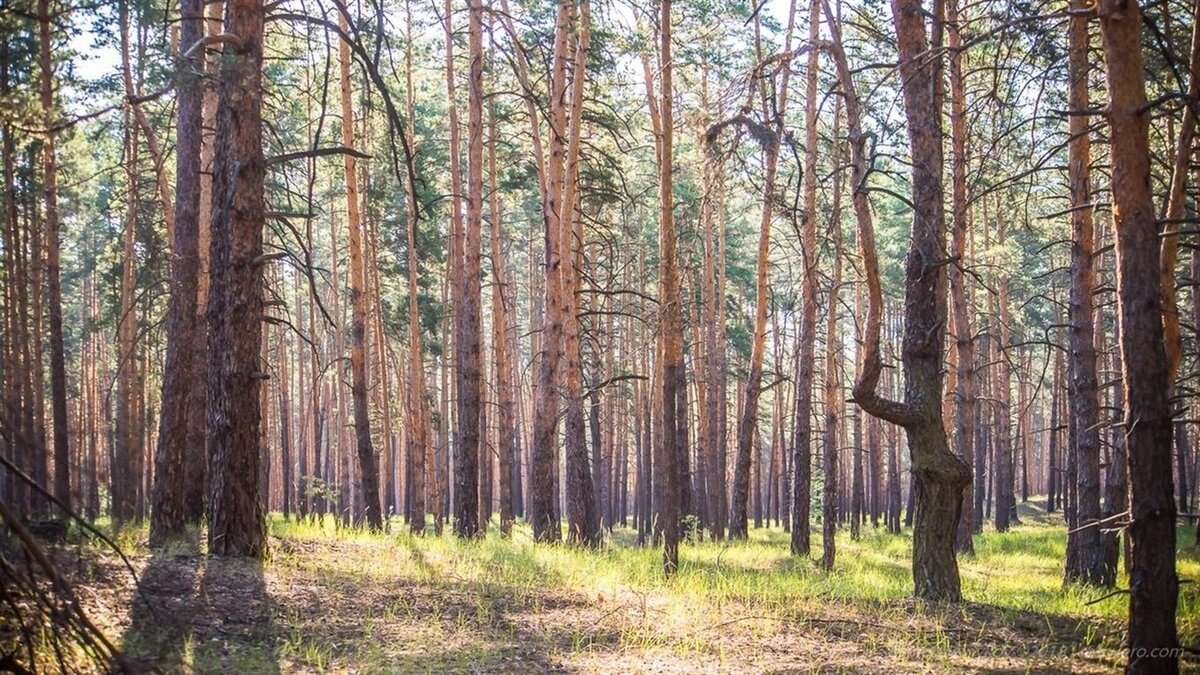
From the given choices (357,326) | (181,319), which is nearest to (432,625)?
(181,319)

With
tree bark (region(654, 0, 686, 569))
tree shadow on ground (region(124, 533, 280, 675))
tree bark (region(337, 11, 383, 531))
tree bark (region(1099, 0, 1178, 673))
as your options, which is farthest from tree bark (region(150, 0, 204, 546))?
tree bark (region(1099, 0, 1178, 673))

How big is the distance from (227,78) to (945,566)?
24.3 ft

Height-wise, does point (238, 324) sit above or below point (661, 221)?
below

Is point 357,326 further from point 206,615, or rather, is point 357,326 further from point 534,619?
point 206,615

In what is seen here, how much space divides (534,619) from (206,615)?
241 centimetres

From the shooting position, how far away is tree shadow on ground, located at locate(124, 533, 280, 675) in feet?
17.0

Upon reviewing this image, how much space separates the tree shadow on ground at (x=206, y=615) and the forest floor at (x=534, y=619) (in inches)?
0.7

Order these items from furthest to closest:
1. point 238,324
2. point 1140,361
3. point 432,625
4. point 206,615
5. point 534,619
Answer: point 238,324 → point 534,619 → point 432,625 → point 206,615 → point 1140,361

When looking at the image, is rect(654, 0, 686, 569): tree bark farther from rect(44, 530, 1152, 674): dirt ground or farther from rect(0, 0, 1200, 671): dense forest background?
rect(44, 530, 1152, 674): dirt ground

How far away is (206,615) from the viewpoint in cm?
616

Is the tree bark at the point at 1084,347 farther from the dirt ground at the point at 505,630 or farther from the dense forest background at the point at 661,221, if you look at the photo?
the dirt ground at the point at 505,630

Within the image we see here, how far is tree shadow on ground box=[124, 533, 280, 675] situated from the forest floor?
0.06ft

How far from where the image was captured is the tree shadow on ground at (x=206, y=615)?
5184 mm

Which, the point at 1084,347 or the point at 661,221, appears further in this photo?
the point at 1084,347
